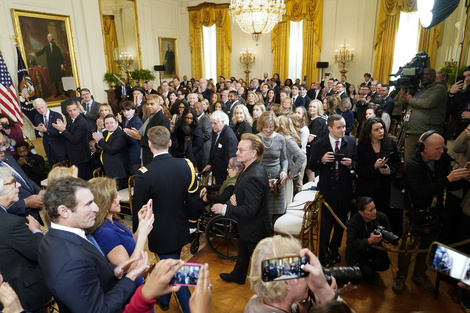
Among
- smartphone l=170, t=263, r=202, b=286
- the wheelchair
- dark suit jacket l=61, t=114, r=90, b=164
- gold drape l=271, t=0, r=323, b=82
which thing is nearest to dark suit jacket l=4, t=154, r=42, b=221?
dark suit jacket l=61, t=114, r=90, b=164

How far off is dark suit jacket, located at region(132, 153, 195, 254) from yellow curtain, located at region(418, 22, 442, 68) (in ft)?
38.4

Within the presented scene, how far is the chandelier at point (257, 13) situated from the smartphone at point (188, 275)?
7.96 metres

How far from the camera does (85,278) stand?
146 cm

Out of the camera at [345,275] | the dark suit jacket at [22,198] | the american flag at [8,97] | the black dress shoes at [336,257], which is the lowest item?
the black dress shoes at [336,257]

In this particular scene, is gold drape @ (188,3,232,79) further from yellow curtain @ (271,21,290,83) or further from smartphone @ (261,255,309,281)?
smartphone @ (261,255,309,281)

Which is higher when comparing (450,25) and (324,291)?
(450,25)

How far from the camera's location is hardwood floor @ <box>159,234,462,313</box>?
115 inches

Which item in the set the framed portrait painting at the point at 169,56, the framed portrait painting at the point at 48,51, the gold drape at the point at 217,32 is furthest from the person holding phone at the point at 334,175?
the gold drape at the point at 217,32

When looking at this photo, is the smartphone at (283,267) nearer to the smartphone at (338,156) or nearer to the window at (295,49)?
the smartphone at (338,156)

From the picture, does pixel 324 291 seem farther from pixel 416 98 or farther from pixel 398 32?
Answer: pixel 398 32

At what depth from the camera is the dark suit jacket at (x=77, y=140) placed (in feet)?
16.8

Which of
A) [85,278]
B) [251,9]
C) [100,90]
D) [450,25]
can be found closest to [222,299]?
[85,278]

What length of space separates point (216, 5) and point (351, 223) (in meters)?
14.7

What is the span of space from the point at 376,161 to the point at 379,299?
1.47 metres
